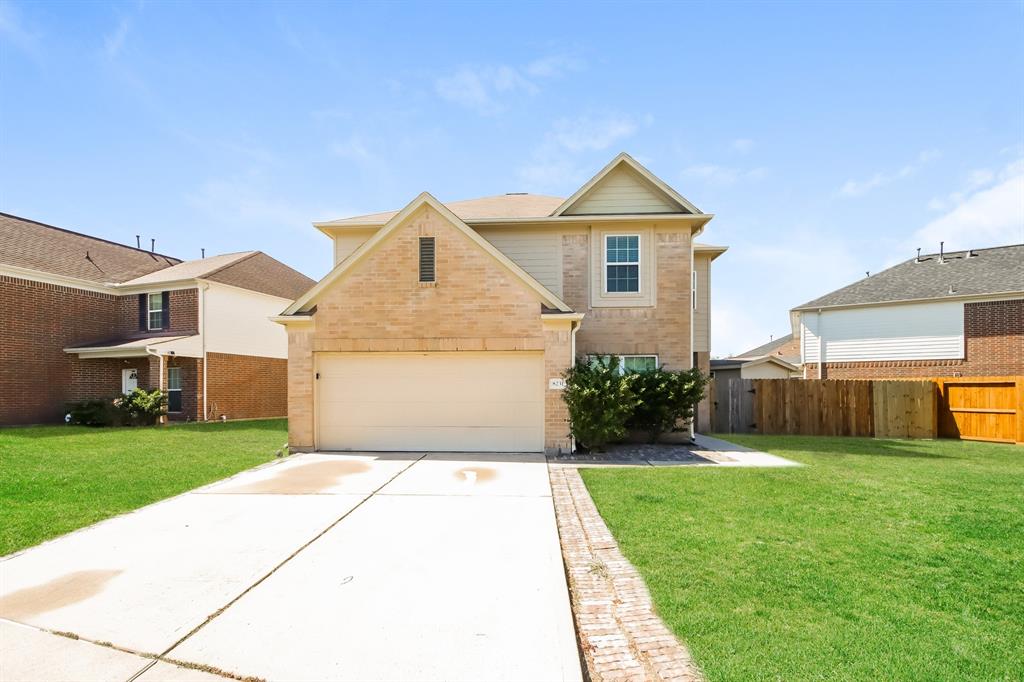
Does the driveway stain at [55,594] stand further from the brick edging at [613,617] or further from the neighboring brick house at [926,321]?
the neighboring brick house at [926,321]

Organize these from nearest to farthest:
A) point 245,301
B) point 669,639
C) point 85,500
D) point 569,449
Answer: point 669,639 < point 85,500 < point 569,449 < point 245,301

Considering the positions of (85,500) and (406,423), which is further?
(406,423)

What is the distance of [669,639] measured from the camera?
11.1 ft

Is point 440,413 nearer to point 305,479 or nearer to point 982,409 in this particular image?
point 305,479

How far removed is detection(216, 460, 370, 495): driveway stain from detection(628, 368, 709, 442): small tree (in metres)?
6.48

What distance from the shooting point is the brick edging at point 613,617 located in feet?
10.1

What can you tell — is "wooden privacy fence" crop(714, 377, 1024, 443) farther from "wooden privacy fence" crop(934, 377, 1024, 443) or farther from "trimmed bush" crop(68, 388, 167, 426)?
"trimmed bush" crop(68, 388, 167, 426)

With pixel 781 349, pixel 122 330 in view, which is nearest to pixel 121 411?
pixel 122 330

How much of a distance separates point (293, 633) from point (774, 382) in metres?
15.7

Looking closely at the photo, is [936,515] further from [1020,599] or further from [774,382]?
[774,382]

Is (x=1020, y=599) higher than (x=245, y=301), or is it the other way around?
(x=245, y=301)

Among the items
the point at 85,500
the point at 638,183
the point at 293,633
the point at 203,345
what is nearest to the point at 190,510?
the point at 85,500

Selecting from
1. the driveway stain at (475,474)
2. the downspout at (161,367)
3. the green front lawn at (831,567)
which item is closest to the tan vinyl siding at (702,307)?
the green front lawn at (831,567)

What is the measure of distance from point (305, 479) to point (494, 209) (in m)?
9.36
